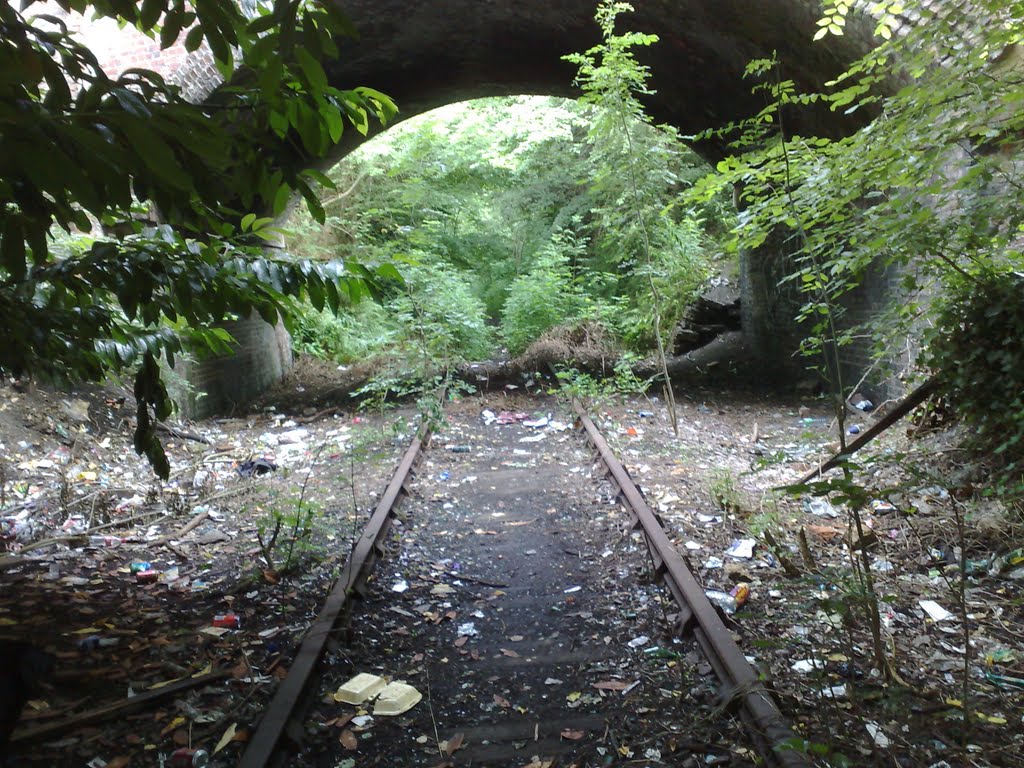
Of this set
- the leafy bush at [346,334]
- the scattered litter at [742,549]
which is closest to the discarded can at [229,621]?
the scattered litter at [742,549]

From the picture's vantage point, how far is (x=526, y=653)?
346 cm

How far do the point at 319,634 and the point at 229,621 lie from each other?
0.71 meters

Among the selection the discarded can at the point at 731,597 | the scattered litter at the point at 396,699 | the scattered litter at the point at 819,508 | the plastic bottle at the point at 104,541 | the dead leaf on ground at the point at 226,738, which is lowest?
the scattered litter at the point at 819,508

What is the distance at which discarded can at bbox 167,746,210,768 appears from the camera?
2510mm

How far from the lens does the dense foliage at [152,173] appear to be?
3.89 ft

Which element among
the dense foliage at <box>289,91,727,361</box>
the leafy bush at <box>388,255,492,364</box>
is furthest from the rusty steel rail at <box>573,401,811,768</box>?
the dense foliage at <box>289,91,727,361</box>

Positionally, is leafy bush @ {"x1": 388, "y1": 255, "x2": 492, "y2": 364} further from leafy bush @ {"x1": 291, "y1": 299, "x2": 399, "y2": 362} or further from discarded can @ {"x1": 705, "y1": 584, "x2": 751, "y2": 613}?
discarded can @ {"x1": 705, "y1": 584, "x2": 751, "y2": 613}

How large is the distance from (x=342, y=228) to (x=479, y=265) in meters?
5.41

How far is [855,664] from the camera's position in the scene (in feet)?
9.95

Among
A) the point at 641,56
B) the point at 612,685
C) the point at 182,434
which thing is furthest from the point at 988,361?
the point at 182,434

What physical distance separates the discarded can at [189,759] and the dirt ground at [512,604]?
0.08 m

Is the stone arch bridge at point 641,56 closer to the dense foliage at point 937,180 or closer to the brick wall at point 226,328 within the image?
the brick wall at point 226,328

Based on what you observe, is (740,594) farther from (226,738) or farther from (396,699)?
(226,738)

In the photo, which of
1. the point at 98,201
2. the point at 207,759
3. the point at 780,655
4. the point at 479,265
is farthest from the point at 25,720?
the point at 479,265
